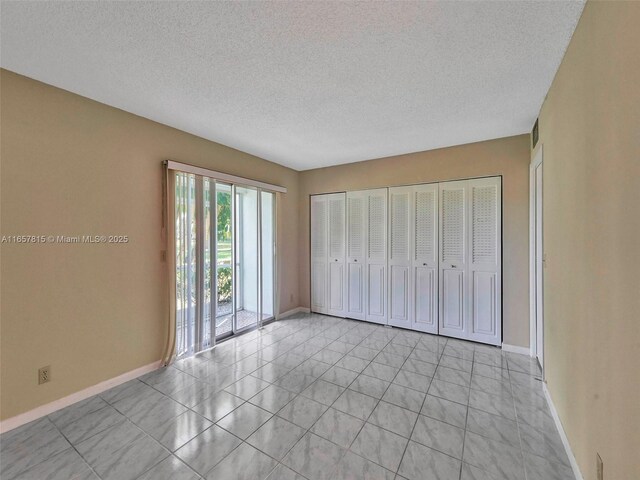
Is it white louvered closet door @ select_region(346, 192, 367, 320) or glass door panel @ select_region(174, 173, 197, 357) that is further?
white louvered closet door @ select_region(346, 192, 367, 320)

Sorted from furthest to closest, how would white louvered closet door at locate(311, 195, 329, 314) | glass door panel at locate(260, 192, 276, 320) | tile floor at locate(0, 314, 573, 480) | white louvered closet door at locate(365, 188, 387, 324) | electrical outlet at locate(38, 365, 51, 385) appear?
white louvered closet door at locate(311, 195, 329, 314), glass door panel at locate(260, 192, 276, 320), white louvered closet door at locate(365, 188, 387, 324), electrical outlet at locate(38, 365, 51, 385), tile floor at locate(0, 314, 573, 480)

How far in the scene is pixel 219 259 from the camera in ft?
11.7

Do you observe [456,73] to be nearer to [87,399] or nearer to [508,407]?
[508,407]

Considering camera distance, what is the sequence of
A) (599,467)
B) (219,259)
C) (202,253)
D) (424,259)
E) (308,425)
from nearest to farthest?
(599,467), (308,425), (202,253), (219,259), (424,259)

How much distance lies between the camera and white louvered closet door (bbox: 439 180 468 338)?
3.52 meters

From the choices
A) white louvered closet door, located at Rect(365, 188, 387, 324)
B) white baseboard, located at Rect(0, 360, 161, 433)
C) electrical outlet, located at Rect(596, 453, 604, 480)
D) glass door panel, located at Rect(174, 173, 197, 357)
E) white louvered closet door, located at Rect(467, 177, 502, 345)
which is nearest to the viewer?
electrical outlet, located at Rect(596, 453, 604, 480)

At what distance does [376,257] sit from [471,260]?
131 cm

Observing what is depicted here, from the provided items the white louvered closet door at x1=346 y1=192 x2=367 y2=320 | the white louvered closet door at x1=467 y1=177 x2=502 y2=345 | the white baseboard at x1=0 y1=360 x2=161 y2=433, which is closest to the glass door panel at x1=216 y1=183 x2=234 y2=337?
the white baseboard at x1=0 y1=360 x2=161 y2=433

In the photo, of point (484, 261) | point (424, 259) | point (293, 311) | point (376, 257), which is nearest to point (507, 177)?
point (484, 261)

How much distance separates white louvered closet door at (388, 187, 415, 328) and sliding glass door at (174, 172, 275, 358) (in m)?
1.92

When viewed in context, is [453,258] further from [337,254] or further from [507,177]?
[337,254]

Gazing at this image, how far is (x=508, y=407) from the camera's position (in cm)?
213

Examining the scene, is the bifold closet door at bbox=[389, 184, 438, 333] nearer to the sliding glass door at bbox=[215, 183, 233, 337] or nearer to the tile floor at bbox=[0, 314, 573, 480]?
the tile floor at bbox=[0, 314, 573, 480]

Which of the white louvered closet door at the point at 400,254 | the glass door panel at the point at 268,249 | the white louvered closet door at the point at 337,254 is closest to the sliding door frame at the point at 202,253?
the glass door panel at the point at 268,249
